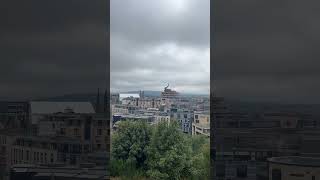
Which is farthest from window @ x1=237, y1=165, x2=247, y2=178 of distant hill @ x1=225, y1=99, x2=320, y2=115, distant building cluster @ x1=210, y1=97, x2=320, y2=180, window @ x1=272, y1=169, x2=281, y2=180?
distant hill @ x1=225, y1=99, x2=320, y2=115

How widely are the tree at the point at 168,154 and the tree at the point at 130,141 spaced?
3.1 inches

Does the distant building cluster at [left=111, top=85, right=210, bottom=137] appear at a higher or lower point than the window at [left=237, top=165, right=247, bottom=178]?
higher

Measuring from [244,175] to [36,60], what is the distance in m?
1.32

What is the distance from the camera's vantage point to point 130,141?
8.98 ft

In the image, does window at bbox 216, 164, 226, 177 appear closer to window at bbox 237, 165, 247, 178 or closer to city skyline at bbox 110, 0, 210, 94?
window at bbox 237, 165, 247, 178

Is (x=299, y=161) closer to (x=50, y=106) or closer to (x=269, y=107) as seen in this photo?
(x=269, y=107)

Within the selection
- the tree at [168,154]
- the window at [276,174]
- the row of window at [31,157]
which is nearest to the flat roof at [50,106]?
the row of window at [31,157]

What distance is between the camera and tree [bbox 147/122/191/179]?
9.05ft

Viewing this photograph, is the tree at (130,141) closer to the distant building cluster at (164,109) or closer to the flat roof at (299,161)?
the distant building cluster at (164,109)

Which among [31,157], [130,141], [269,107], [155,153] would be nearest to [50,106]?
[31,157]

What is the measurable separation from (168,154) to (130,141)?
46cm

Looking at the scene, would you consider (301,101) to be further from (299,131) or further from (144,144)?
(144,144)

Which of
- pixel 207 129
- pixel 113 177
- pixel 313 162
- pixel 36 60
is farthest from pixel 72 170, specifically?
pixel 313 162

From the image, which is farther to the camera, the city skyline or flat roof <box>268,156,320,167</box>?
the city skyline
